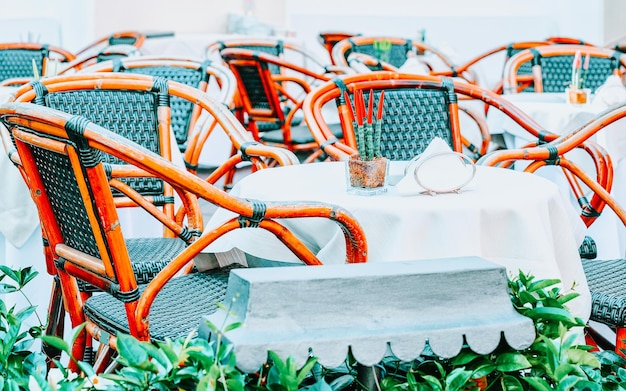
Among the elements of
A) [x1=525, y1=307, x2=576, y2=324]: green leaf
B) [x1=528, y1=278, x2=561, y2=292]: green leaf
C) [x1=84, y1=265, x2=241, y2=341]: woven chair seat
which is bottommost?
[x1=84, y1=265, x2=241, y2=341]: woven chair seat

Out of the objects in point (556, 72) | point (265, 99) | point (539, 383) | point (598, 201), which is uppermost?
point (539, 383)

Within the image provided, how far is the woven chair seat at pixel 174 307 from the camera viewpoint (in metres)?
1.64

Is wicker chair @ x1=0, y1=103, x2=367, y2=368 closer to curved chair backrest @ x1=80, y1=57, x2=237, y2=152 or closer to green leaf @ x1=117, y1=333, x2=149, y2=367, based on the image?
green leaf @ x1=117, y1=333, x2=149, y2=367

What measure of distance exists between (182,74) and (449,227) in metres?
2.07

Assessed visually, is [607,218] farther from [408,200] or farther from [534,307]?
[534,307]

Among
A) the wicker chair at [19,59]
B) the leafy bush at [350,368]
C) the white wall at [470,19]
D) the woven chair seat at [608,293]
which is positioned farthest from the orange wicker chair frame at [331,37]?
the leafy bush at [350,368]

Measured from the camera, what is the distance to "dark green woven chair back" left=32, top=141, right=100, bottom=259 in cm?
160

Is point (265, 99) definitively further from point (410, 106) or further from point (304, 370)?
point (304, 370)

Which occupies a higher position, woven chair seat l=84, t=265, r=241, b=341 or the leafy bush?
the leafy bush

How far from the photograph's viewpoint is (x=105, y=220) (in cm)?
154

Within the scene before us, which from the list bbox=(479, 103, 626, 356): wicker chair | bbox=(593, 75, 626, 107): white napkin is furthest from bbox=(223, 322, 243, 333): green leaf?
bbox=(593, 75, 626, 107): white napkin

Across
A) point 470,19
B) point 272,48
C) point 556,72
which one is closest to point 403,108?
point 556,72

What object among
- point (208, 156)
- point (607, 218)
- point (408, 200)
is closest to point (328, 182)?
point (408, 200)

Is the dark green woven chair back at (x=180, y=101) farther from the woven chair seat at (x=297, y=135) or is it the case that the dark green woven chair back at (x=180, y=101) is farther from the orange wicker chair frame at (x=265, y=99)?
the woven chair seat at (x=297, y=135)
